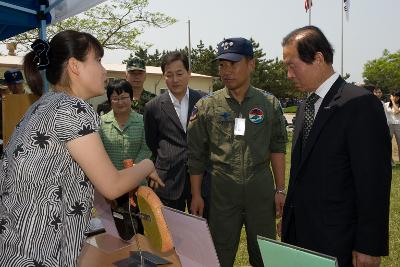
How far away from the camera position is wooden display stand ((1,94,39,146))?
298cm

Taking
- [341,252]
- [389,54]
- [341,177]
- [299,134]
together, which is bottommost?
[341,252]

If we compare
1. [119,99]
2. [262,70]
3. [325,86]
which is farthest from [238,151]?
[262,70]

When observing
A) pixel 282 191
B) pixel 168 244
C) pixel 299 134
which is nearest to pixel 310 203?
pixel 299 134

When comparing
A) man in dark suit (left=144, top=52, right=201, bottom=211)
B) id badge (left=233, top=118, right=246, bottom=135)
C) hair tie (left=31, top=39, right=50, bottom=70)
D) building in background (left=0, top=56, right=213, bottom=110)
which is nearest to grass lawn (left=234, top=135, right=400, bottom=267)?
man in dark suit (left=144, top=52, right=201, bottom=211)

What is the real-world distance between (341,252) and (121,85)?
221 cm

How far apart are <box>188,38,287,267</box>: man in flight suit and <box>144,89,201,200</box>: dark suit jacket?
252 mm

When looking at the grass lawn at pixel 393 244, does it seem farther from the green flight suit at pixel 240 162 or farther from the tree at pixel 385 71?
the tree at pixel 385 71

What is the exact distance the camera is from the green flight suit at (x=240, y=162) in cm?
271

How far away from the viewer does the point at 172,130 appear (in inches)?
124

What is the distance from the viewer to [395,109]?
339 inches

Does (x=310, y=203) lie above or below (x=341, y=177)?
below

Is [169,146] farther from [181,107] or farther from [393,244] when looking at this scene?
[393,244]

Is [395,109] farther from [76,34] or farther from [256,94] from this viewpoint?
[76,34]

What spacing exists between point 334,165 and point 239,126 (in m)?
0.97
